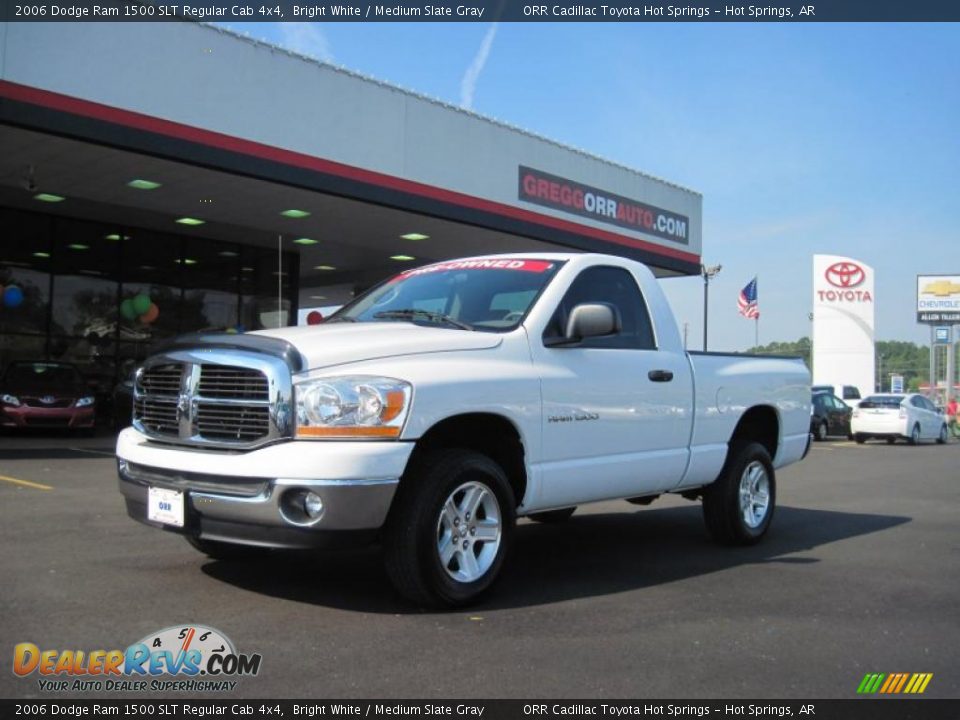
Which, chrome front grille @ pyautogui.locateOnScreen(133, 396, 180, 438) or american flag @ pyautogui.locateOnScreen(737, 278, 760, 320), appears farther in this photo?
american flag @ pyautogui.locateOnScreen(737, 278, 760, 320)

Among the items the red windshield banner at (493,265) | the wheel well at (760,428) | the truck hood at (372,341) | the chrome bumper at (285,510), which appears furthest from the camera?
the wheel well at (760,428)

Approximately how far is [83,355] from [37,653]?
62.8 feet

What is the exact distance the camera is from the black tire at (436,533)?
449cm

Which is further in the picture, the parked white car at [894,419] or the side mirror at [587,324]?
the parked white car at [894,419]

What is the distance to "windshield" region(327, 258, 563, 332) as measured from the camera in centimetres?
552

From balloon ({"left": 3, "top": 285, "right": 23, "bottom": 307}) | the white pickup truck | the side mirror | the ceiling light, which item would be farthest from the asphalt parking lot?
balloon ({"left": 3, "top": 285, "right": 23, "bottom": 307})

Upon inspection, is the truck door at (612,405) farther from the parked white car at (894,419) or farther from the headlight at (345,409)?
the parked white car at (894,419)

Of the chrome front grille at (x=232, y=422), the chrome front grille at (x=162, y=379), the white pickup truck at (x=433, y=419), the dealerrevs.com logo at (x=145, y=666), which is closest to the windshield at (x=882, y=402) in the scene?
the white pickup truck at (x=433, y=419)

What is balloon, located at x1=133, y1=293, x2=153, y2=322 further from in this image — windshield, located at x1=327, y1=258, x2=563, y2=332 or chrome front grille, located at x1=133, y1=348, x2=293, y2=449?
chrome front grille, located at x1=133, y1=348, x2=293, y2=449

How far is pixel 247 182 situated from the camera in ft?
52.7

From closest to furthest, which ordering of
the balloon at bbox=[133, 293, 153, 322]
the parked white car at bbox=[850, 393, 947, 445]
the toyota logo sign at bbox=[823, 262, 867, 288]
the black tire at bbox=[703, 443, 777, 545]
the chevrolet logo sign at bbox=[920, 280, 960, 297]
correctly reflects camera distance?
the black tire at bbox=[703, 443, 777, 545], the balloon at bbox=[133, 293, 153, 322], the parked white car at bbox=[850, 393, 947, 445], the toyota logo sign at bbox=[823, 262, 867, 288], the chevrolet logo sign at bbox=[920, 280, 960, 297]

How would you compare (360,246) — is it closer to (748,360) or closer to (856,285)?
(748,360)

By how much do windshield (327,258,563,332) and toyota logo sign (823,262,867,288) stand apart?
45598mm

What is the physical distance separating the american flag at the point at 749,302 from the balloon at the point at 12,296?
71.3 ft
